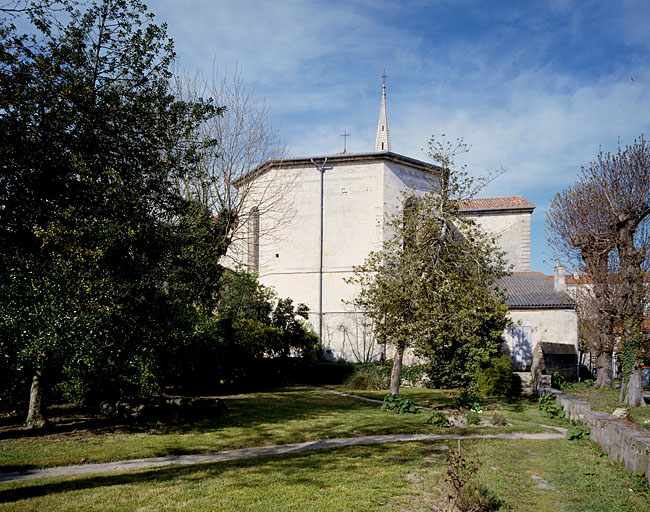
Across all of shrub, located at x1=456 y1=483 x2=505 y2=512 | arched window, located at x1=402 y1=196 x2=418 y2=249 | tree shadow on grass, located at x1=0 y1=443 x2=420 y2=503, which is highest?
arched window, located at x1=402 y1=196 x2=418 y2=249

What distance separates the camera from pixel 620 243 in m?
17.4

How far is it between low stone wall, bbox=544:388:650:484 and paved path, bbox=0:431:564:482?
44.7 inches

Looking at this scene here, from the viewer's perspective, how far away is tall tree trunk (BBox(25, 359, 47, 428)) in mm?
9195

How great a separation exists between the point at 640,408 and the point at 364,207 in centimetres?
1579

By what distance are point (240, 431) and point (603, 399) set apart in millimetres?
13390

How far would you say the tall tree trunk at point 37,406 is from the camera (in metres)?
9.20

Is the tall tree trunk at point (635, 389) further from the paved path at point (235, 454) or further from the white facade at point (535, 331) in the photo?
the white facade at point (535, 331)

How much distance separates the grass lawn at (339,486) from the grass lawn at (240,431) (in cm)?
124

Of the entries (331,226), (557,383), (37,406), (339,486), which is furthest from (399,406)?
(331,226)

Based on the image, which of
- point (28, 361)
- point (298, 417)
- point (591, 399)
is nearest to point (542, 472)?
point (298, 417)

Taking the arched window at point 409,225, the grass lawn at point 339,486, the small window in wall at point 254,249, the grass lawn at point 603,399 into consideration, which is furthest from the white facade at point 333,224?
the grass lawn at point 339,486

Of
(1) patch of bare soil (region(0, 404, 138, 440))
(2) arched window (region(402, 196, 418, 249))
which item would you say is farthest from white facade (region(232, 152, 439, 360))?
(1) patch of bare soil (region(0, 404, 138, 440))

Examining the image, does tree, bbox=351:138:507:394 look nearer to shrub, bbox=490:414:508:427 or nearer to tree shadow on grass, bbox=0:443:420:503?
shrub, bbox=490:414:508:427

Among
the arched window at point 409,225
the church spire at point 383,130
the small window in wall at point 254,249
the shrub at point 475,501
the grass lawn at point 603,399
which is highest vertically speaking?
the church spire at point 383,130
